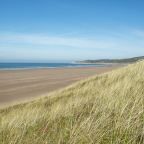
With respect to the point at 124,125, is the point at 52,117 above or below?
below

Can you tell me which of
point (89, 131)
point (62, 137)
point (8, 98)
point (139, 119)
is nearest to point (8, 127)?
point (62, 137)

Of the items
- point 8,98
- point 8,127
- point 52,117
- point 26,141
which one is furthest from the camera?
point 8,98

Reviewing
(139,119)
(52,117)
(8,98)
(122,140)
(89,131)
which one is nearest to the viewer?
(122,140)

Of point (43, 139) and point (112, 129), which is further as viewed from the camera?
point (43, 139)

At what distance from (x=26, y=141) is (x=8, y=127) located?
3.53ft

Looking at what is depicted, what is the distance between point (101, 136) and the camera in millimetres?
2814

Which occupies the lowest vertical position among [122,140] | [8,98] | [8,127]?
[8,98]

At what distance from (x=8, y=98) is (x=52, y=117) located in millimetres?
13502

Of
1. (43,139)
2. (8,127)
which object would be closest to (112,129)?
(43,139)

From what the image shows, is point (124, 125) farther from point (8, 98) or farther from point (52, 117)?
point (8, 98)

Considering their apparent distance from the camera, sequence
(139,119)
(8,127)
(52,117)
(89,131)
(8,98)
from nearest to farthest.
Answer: (89,131) → (139,119) → (8,127) → (52,117) → (8,98)

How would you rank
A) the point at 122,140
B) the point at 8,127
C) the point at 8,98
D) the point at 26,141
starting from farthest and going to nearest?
the point at 8,98 < the point at 8,127 < the point at 26,141 < the point at 122,140

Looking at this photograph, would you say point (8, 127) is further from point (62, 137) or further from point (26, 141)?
point (62, 137)

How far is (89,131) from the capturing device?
9.75 feet
